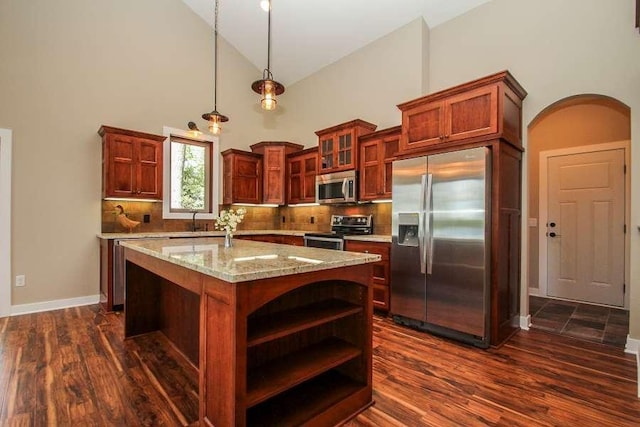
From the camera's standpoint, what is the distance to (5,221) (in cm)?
379

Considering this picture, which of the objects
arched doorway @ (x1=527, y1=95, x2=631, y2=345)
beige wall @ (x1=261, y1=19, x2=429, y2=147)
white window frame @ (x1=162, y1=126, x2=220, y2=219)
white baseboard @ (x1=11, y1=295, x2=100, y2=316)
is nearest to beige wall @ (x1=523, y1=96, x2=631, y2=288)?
arched doorway @ (x1=527, y1=95, x2=631, y2=345)

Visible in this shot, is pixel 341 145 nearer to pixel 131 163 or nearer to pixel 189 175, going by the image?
pixel 189 175

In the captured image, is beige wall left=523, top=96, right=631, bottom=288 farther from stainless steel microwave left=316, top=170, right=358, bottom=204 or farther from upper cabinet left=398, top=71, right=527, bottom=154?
stainless steel microwave left=316, top=170, right=358, bottom=204

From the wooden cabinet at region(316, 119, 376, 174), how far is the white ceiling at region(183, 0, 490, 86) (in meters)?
1.46

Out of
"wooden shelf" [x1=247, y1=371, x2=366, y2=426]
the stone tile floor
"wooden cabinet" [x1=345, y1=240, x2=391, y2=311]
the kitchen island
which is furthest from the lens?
"wooden cabinet" [x1=345, y1=240, x2=391, y2=311]

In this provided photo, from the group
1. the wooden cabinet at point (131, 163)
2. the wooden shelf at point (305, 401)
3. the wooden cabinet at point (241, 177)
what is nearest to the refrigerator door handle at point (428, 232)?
the wooden shelf at point (305, 401)

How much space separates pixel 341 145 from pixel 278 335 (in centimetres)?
356

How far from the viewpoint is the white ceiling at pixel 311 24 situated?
4250 millimetres

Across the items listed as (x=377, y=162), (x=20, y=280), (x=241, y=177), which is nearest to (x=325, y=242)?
(x=377, y=162)

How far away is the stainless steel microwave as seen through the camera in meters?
4.57

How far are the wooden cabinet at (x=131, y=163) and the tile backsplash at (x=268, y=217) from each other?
357 mm

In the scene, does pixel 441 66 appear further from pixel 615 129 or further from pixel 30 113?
pixel 30 113

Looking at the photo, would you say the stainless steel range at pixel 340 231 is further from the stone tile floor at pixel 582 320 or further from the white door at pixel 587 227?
the white door at pixel 587 227

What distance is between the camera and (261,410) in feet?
5.87
